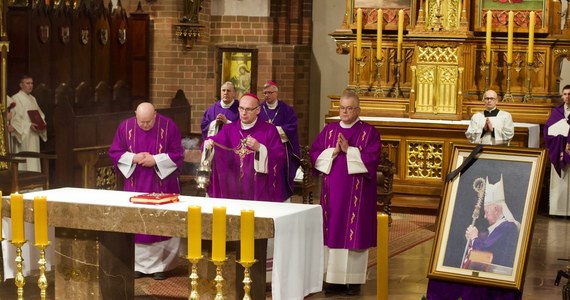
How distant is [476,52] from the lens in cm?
1468

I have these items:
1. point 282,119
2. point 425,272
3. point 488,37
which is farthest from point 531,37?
point 425,272

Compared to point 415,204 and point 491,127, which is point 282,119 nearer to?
point 491,127

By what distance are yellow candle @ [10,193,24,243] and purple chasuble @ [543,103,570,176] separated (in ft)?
29.3

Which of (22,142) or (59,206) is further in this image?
(22,142)

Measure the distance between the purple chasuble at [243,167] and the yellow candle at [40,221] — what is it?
3352 millimetres

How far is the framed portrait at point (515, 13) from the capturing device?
14188 mm

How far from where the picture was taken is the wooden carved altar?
44.8ft

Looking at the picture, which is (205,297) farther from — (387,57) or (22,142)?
(387,57)

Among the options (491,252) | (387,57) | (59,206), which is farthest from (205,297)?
(387,57)

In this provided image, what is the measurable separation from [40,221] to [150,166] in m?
3.77

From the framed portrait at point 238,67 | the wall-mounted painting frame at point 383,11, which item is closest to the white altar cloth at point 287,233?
the wall-mounted painting frame at point 383,11

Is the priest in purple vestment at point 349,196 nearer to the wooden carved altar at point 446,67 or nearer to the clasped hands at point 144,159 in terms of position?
the clasped hands at point 144,159

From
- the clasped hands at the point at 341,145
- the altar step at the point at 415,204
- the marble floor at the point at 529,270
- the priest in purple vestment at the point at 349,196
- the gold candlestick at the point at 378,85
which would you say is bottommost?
the marble floor at the point at 529,270

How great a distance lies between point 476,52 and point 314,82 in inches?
175
